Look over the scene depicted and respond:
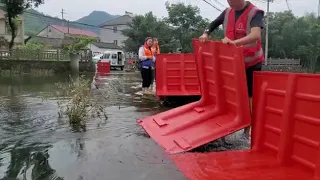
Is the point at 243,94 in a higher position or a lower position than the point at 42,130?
higher

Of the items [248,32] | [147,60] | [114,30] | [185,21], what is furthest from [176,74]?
[114,30]

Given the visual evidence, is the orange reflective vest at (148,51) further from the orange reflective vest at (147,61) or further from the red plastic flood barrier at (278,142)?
the red plastic flood barrier at (278,142)

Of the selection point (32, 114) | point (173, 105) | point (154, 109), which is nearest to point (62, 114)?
point (32, 114)

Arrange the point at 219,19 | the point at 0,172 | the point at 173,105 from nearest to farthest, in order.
Result: the point at 0,172, the point at 219,19, the point at 173,105

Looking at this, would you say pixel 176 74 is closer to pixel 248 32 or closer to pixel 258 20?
pixel 248 32

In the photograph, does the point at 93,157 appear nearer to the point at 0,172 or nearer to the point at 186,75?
the point at 0,172

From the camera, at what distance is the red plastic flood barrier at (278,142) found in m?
3.26

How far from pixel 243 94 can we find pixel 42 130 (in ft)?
9.56

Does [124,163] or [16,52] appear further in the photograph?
[16,52]

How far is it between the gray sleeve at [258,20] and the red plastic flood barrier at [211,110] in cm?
44

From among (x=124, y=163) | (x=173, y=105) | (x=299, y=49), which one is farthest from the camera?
(x=299, y=49)

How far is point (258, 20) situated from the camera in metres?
4.48

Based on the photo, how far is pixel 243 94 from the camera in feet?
13.6

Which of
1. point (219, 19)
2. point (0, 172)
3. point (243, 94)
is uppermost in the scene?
point (219, 19)
